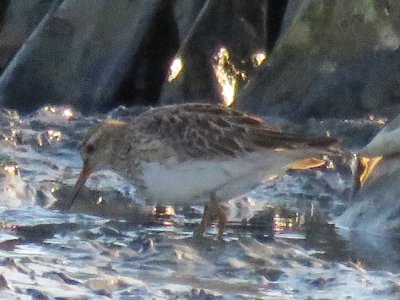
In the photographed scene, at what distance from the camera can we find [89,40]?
11.6 meters

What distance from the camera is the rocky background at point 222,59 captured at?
32.9 ft

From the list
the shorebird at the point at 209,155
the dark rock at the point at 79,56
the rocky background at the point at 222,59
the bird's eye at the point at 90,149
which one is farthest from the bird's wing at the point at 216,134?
the dark rock at the point at 79,56

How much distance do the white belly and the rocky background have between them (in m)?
3.30

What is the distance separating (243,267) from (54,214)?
5.43 feet

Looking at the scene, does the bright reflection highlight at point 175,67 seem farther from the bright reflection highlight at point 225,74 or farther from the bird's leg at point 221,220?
the bird's leg at point 221,220

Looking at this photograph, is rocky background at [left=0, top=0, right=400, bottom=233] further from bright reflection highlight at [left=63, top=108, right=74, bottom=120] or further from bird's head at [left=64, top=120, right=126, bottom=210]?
bird's head at [left=64, top=120, right=126, bottom=210]

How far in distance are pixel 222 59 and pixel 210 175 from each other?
514 centimetres

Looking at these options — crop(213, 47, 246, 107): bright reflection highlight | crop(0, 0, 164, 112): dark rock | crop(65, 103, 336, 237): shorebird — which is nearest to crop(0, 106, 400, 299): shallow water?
crop(65, 103, 336, 237): shorebird

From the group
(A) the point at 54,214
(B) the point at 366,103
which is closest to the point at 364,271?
(A) the point at 54,214

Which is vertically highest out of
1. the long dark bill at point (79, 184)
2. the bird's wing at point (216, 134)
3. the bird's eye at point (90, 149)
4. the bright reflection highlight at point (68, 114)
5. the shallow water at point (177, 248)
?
the bright reflection highlight at point (68, 114)

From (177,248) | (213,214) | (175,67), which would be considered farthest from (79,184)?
(175,67)

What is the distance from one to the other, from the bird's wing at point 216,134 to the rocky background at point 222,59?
3.22 meters

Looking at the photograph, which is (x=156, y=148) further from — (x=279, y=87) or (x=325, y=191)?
(x=279, y=87)

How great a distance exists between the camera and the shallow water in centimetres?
489
